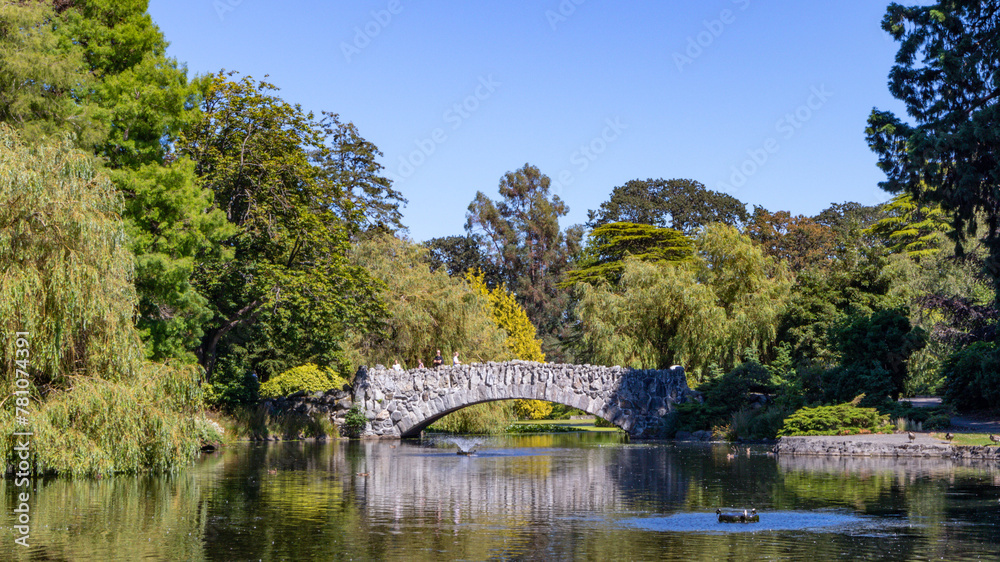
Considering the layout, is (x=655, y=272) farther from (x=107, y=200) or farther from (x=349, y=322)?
(x=107, y=200)

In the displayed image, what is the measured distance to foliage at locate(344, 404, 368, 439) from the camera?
3441 cm

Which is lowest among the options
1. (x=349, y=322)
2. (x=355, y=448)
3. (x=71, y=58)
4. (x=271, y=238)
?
(x=355, y=448)

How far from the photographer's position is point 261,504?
569 inches

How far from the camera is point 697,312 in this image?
34906 mm

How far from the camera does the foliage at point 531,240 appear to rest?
65.3 metres

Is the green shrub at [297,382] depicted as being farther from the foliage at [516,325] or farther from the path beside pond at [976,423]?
the path beside pond at [976,423]

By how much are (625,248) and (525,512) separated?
40.9 meters

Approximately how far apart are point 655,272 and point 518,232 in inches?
1164

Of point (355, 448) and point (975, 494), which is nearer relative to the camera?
point (975, 494)

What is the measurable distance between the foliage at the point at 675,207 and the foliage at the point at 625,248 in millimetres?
7599

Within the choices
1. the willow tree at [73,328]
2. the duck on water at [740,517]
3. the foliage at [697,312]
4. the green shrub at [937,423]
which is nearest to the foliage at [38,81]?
the willow tree at [73,328]

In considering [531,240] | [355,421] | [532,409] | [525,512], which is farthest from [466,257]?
[525,512]

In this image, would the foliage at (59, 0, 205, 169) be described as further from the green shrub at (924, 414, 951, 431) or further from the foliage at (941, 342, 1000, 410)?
the foliage at (941, 342, 1000, 410)

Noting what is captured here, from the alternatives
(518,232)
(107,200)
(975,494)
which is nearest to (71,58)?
(107,200)
